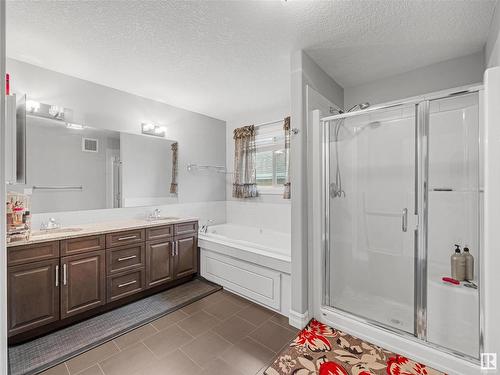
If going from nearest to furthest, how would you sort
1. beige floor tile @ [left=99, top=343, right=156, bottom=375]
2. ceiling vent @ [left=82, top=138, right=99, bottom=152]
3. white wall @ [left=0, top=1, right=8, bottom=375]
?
1. white wall @ [left=0, top=1, right=8, bottom=375]
2. beige floor tile @ [left=99, top=343, right=156, bottom=375]
3. ceiling vent @ [left=82, top=138, right=99, bottom=152]

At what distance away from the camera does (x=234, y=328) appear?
225 centimetres

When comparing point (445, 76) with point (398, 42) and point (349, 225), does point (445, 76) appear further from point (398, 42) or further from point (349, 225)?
point (349, 225)

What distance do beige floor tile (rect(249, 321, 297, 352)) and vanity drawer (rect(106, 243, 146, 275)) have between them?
4.92 feet

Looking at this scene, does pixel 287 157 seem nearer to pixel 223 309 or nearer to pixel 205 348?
pixel 223 309

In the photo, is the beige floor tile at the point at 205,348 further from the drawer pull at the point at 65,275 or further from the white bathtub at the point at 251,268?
the drawer pull at the point at 65,275

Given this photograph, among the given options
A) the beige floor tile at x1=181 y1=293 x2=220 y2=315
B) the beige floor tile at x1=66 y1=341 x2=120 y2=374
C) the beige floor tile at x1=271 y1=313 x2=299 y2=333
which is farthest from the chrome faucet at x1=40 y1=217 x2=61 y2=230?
the beige floor tile at x1=271 y1=313 x2=299 y2=333

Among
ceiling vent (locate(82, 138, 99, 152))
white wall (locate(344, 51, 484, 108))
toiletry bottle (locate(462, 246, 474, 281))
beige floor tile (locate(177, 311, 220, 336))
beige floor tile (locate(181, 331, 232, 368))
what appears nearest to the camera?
beige floor tile (locate(181, 331, 232, 368))

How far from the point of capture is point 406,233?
236 centimetres

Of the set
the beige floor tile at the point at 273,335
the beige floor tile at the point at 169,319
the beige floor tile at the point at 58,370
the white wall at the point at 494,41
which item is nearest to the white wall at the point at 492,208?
the white wall at the point at 494,41

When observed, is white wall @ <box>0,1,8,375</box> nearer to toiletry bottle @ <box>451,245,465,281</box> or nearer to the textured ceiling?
the textured ceiling

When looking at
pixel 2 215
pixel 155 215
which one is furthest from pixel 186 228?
pixel 2 215

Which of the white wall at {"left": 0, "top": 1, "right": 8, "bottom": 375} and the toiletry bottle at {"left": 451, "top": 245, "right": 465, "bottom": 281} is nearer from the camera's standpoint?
the white wall at {"left": 0, "top": 1, "right": 8, "bottom": 375}

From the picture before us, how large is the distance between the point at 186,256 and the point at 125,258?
0.80 m

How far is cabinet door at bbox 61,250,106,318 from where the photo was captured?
7.28ft
